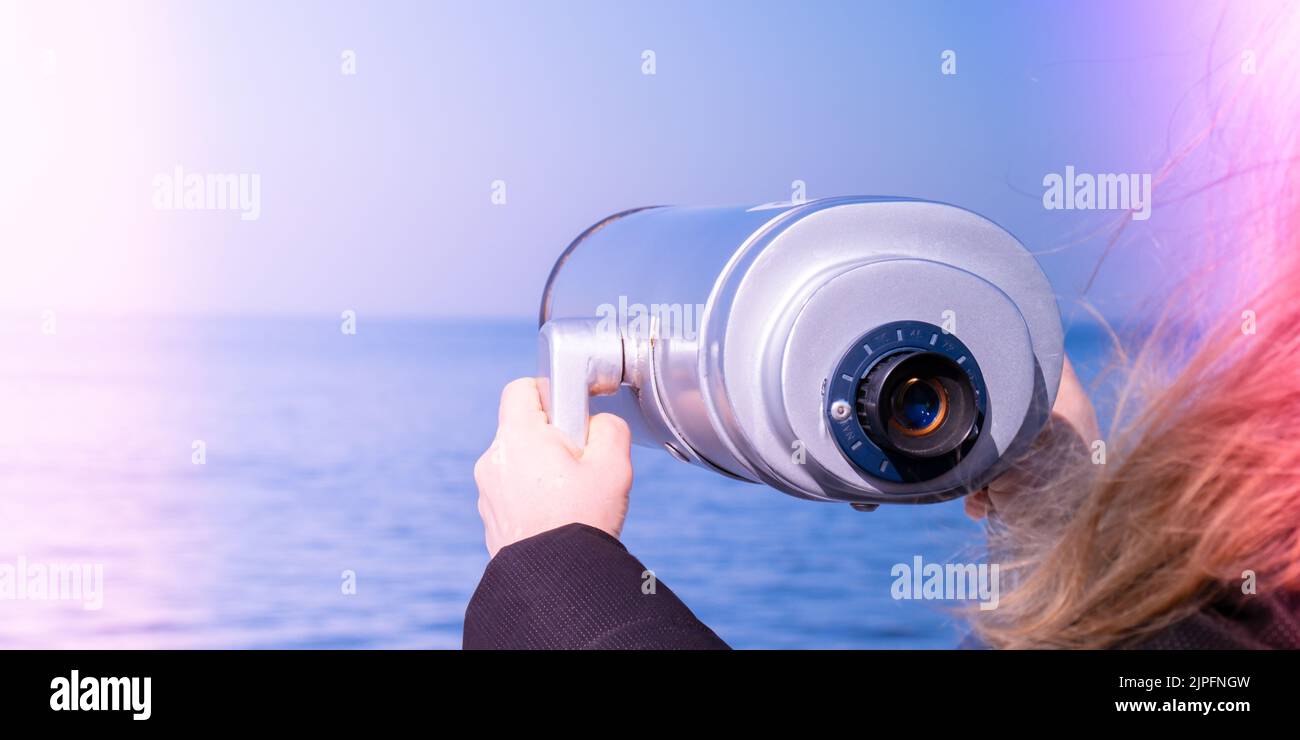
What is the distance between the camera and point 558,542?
3.11ft

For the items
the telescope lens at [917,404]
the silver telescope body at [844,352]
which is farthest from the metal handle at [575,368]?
the telescope lens at [917,404]

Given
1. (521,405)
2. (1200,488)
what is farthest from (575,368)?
(1200,488)

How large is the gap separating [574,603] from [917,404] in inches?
11.7

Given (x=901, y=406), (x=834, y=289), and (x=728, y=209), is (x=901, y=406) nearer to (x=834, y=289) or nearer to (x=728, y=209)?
(x=834, y=289)

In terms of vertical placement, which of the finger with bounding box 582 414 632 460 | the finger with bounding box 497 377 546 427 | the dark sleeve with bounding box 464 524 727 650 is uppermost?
the finger with bounding box 497 377 546 427

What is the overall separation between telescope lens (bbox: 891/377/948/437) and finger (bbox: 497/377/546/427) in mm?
311

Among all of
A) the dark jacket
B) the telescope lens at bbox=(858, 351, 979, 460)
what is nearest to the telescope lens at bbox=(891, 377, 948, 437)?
the telescope lens at bbox=(858, 351, 979, 460)

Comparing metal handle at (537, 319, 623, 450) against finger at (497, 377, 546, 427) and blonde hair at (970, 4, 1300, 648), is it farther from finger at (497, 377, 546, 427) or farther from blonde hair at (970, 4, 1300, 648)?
blonde hair at (970, 4, 1300, 648)

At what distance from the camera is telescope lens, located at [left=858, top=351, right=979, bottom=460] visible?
3.08ft

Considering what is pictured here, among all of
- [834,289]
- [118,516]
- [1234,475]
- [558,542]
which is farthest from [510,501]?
[118,516]

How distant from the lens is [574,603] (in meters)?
0.89

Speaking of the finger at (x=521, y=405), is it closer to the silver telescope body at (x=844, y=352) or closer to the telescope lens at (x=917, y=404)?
the silver telescope body at (x=844, y=352)

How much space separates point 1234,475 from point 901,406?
0.28 meters

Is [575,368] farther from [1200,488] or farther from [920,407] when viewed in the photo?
[1200,488]
